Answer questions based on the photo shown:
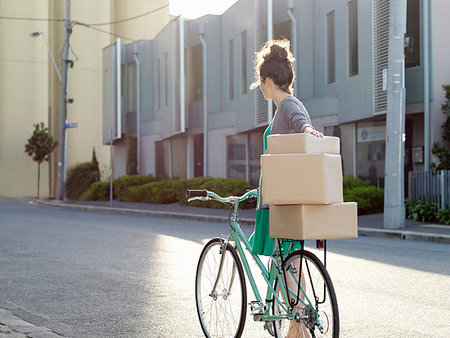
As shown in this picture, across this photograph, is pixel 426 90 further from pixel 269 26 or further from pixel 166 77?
pixel 166 77

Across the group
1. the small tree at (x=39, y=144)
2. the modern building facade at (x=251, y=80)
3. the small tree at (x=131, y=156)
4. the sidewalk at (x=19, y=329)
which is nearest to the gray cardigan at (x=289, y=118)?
the sidewalk at (x=19, y=329)

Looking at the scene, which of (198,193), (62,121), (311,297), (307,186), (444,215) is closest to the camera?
(307,186)

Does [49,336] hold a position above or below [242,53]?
below

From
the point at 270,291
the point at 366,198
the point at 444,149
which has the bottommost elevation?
the point at 270,291

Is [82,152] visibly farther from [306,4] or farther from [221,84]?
[306,4]

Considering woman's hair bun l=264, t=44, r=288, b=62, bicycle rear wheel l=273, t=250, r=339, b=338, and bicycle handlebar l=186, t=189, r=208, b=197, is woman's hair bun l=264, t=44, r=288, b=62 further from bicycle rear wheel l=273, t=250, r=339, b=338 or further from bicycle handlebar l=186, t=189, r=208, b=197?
bicycle rear wheel l=273, t=250, r=339, b=338

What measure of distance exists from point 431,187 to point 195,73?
52.9ft

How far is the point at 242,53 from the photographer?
25.9m

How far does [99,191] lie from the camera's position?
30859mm

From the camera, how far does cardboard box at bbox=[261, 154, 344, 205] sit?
3.82 meters

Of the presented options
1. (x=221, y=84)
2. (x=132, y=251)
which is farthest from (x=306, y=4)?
(x=132, y=251)

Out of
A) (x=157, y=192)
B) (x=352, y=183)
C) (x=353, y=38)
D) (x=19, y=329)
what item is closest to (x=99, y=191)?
(x=157, y=192)

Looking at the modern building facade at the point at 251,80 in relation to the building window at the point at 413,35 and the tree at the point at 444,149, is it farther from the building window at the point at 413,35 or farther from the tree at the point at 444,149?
the tree at the point at 444,149

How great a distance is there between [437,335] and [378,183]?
15.0 meters
